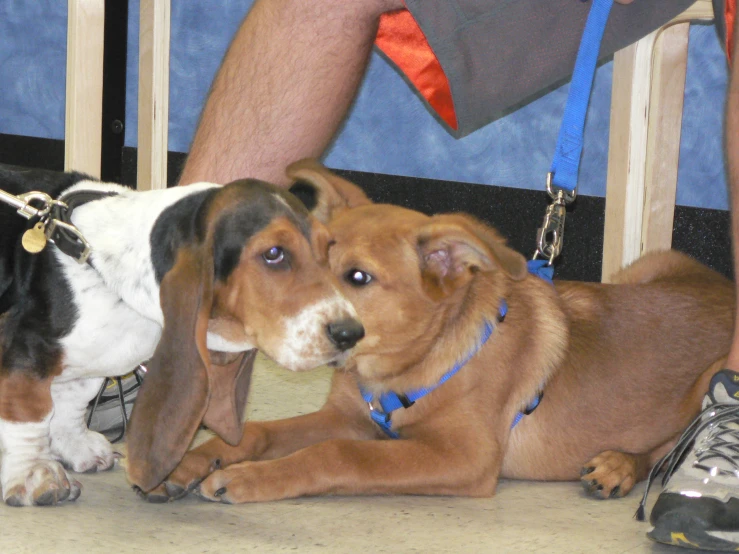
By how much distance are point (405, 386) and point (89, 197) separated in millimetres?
880

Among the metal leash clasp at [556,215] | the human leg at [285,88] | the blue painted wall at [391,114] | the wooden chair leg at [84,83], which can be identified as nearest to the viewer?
the metal leash clasp at [556,215]

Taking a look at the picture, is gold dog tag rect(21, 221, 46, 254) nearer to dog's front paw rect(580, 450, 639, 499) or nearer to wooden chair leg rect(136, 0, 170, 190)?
dog's front paw rect(580, 450, 639, 499)

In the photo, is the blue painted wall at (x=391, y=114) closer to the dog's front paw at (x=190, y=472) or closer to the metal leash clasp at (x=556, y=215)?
the metal leash clasp at (x=556, y=215)

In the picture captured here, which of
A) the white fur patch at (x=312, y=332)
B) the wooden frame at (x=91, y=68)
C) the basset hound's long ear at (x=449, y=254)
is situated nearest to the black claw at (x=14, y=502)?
the white fur patch at (x=312, y=332)

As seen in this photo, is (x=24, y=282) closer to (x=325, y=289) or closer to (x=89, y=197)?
(x=89, y=197)

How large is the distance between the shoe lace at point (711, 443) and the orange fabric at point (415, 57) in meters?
1.26

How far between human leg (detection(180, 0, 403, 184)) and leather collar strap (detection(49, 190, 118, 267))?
59 centimetres

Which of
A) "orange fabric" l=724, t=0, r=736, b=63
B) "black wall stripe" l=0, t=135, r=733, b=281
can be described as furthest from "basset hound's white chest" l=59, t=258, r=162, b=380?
"black wall stripe" l=0, t=135, r=733, b=281

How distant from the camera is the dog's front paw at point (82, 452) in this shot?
2379 mm

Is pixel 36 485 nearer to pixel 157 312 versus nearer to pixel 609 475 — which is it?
pixel 157 312

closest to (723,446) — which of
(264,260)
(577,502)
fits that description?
(577,502)

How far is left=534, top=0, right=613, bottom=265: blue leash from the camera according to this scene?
104 inches

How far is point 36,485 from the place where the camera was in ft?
6.85

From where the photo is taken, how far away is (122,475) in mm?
2381
